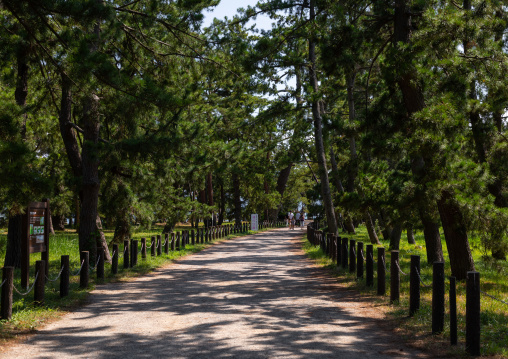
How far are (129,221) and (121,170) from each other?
2020mm

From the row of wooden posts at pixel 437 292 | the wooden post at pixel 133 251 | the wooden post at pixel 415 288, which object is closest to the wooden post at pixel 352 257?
the row of wooden posts at pixel 437 292

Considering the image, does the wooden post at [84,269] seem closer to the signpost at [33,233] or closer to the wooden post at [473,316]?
the signpost at [33,233]

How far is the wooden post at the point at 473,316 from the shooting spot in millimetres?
5652

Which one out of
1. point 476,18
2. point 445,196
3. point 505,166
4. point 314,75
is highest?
point 314,75

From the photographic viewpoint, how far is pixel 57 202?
2814 centimetres

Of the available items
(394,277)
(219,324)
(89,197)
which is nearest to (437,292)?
(394,277)

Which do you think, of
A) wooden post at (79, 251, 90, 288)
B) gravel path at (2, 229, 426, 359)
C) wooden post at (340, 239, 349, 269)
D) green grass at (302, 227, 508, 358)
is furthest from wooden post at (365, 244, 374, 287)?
wooden post at (79, 251, 90, 288)

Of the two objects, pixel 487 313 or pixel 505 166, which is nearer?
pixel 487 313

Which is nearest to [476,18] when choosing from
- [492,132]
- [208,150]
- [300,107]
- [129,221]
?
[492,132]

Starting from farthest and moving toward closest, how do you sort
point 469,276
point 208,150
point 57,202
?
point 57,202 → point 208,150 → point 469,276

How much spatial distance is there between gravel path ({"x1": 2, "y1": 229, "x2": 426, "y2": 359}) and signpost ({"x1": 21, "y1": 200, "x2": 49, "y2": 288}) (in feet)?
5.61

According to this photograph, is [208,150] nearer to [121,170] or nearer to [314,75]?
[121,170]

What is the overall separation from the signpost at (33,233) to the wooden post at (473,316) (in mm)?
8883

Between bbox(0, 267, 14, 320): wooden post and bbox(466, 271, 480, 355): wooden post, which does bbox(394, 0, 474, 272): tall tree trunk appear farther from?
bbox(0, 267, 14, 320): wooden post
